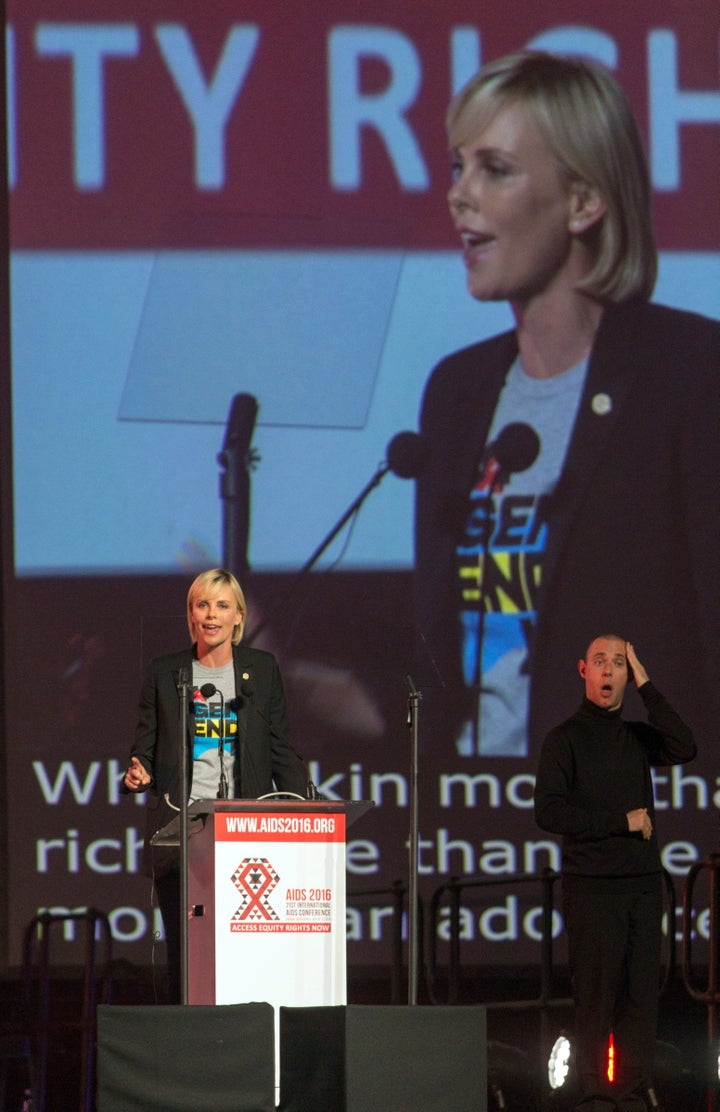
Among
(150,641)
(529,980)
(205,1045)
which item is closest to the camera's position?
(205,1045)

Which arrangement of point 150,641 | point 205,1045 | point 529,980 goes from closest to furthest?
point 205,1045 → point 150,641 → point 529,980

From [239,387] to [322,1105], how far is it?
329 centimetres

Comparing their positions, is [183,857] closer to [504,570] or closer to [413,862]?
[413,862]

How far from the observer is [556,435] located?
6852 mm

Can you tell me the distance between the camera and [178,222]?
A: 6.89 m

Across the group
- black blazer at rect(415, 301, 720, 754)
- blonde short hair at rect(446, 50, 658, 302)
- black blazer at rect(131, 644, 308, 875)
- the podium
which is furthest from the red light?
blonde short hair at rect(446, 50, 658, 302)

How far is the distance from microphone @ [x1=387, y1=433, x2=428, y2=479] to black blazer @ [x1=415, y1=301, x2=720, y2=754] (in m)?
0.03

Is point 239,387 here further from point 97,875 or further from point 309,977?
point 309,977

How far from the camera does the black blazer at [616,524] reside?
6.73 meters

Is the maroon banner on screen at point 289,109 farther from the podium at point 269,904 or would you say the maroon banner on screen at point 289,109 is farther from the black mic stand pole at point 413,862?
the podium at point 269,904

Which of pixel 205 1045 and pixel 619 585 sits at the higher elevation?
pixel 619 585

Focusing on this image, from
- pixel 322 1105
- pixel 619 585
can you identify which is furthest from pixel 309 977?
pixel 619 585

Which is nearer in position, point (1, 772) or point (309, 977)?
point (309, 977)

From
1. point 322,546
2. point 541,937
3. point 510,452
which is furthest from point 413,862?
point 510,452
